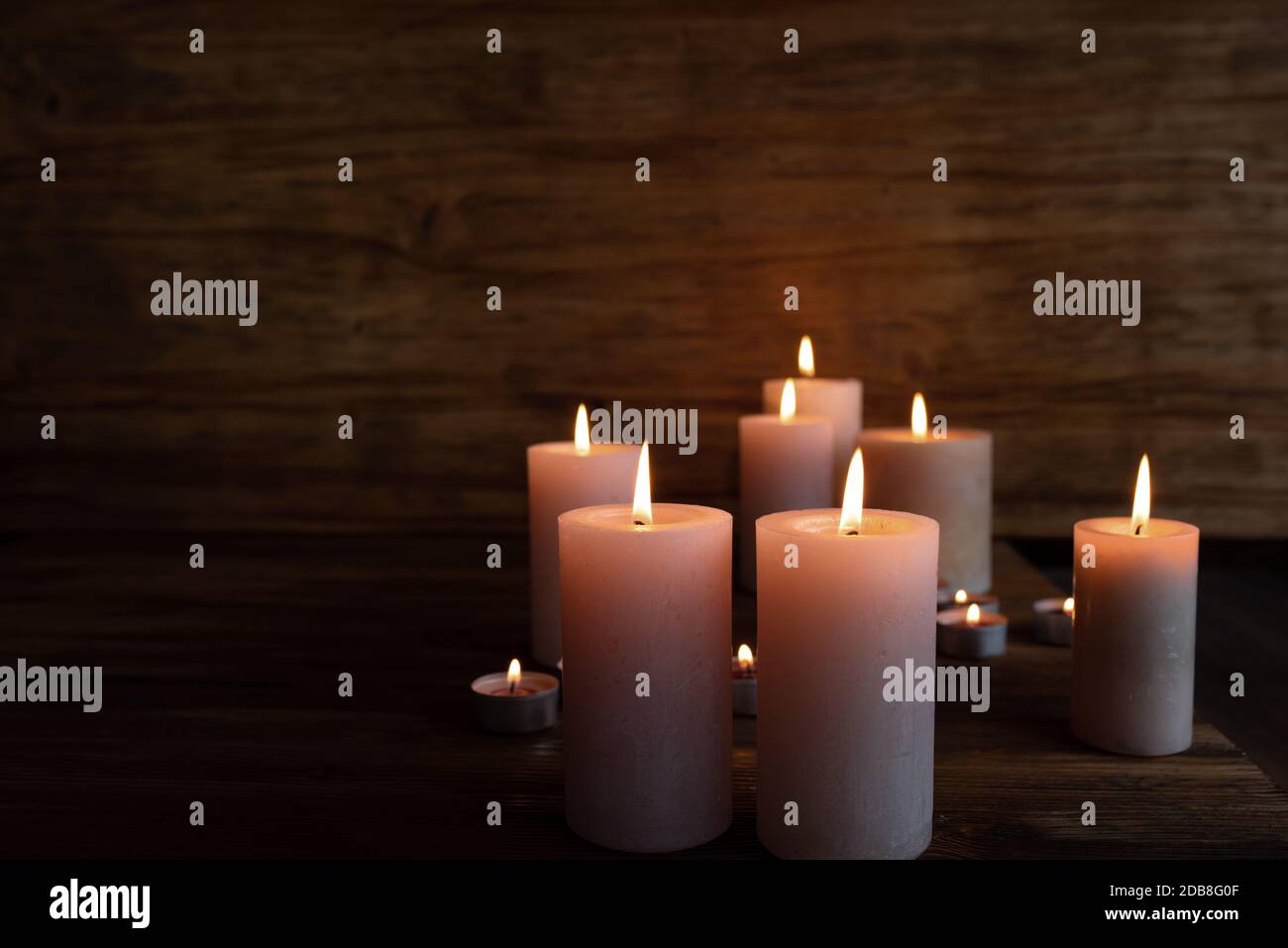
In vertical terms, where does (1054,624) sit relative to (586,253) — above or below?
below

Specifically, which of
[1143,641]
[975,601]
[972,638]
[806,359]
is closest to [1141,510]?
[1143,641]

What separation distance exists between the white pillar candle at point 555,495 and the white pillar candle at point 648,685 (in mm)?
338

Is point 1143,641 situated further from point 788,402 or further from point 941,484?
point 788,402

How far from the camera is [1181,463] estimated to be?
1.78 meters

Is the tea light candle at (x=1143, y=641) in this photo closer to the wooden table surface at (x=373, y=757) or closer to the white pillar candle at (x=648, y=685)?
the wooden table surface at (x=373, y=757)

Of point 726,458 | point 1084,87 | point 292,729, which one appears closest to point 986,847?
point 292,729

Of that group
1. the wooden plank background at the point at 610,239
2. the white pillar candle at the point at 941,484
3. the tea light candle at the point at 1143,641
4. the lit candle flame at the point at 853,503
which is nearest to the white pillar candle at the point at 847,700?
the lit candle flame at the point at 853,503

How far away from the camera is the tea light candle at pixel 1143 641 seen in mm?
891

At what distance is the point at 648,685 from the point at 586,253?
1170mm

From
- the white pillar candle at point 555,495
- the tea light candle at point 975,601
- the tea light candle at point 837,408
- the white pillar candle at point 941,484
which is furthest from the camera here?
the tea light candle at point 837,408

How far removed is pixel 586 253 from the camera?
1.81m

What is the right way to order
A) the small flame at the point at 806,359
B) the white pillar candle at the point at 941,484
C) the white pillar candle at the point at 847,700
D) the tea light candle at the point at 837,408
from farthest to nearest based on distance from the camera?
the small flame at the point at 806,359 → the tea light candle at the point at 837,408 → the white pillar candle at the point at 941,484 → the white pillar candle at the point at 847,700

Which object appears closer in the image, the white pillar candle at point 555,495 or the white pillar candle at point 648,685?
the white pillar candle at point 648,685
